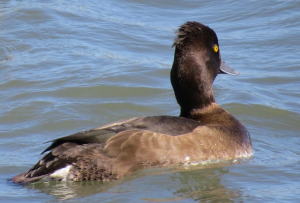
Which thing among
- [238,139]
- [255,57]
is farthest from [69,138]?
[255,57]

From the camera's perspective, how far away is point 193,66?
6219 millimetres

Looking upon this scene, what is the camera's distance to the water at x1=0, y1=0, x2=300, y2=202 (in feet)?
17.4

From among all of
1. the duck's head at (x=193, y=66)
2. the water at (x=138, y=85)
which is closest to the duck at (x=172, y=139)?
the duck's head at (x=193, y=66)

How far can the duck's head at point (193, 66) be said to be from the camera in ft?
20.2

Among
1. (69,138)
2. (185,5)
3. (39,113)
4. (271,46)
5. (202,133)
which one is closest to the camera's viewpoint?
(69,138)

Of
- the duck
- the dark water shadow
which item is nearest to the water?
the dark water shadow

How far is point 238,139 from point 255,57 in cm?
360

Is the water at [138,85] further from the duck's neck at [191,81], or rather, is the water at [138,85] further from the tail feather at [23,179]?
the duck's neck at [191,81]

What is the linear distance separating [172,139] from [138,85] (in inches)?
116

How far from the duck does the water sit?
110 millimetres

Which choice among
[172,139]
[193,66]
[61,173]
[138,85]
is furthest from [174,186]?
[138,85]

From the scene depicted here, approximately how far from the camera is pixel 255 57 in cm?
949

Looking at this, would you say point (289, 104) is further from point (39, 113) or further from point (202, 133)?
point (39, 113)

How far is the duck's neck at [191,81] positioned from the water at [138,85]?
0.79 m
